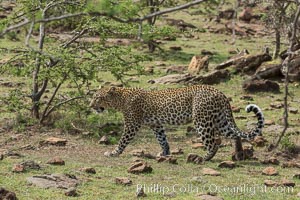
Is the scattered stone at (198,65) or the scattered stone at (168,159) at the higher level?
the scattered stone at (198,65)

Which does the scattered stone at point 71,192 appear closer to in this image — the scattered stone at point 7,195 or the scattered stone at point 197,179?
the scattered stone at point 7,195

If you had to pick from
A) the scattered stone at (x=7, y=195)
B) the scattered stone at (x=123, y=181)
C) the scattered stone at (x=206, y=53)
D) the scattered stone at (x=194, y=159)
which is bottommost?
the scattered stone at (x=194, y=159)

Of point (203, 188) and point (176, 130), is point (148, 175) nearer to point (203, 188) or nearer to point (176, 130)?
point (203, 188)

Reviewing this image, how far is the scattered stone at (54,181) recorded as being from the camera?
957 centimetres

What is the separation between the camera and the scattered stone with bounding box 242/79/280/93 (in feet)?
62.2

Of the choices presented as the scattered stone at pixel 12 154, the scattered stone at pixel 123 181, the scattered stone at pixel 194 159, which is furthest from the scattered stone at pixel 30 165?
the scattered stone at pixel 194 159

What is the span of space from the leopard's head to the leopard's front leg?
592 mm

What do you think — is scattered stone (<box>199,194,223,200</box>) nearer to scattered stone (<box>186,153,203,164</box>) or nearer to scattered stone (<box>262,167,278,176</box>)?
scattered stone (<box>262,167,278,176</box>)

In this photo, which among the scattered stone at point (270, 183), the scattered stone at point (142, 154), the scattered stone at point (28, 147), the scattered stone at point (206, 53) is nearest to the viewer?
the scattered stone at point (270, 183)

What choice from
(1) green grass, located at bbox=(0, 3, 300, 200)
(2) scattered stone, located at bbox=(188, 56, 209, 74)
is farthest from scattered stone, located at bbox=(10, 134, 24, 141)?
(2) scattered stone, located at bbox=(188, 56, 209, 74)

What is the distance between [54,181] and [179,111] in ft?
11.4

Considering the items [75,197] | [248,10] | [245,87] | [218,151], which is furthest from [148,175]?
[248,10]

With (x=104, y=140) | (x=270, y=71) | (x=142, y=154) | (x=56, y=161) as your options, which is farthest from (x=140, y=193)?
(x=270, y=71)

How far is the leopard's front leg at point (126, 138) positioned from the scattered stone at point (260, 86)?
22.7ft
